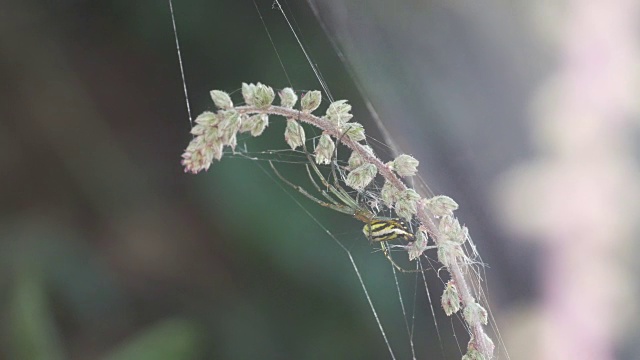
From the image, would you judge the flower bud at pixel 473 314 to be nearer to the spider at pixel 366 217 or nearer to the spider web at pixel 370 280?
the spider at pixel 366 217

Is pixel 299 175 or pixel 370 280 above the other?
pixel 299 175

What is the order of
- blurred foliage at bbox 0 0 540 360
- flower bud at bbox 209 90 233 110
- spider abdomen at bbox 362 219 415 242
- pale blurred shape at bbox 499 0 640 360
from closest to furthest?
1. flower bud at bbox 209 90 233 110
2. spider abdomen at bbox 362 219 415 242
3. pale blurred shape at bbox 499 0 640 360
4. blurred foliage at bbox 0 0 540 360

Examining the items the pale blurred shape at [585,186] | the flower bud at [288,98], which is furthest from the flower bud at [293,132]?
the pale blurred shape at [585,186]

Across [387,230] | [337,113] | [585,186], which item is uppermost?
[337,113]

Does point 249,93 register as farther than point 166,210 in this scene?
No

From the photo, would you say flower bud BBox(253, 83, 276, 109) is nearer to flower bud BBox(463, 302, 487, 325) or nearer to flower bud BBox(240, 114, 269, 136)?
flower bud BBox(240, 114, 269, 136)

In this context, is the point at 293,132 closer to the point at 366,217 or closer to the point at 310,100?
the point at 310,100

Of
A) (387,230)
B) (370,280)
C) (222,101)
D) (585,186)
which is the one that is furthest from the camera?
(370,280)

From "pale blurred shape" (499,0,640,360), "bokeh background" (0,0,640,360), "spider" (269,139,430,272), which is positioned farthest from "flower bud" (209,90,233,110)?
"pale blurred shape" (499,0,640,360)

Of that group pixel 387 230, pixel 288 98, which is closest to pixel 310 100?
pixel 288 98
